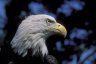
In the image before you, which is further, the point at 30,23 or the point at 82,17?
the point at 82,17

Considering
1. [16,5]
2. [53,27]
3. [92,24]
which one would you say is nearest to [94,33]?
[92,24]

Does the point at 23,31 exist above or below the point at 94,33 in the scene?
below

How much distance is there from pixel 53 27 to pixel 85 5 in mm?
1987

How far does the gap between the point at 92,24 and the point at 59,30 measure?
6.82ft

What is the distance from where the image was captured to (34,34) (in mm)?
11109

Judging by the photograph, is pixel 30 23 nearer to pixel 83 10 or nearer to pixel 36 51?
pixel 36 51

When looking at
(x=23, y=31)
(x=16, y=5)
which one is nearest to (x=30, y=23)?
(x=23, y=31)

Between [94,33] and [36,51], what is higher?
[94,33]

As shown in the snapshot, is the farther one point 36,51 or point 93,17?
point 93,17

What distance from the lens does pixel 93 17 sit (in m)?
13.2

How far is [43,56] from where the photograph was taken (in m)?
11.1

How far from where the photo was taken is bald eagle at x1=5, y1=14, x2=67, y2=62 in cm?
1098

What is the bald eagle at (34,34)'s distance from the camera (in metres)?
11.0

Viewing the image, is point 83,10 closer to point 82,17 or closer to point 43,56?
point 82,17
